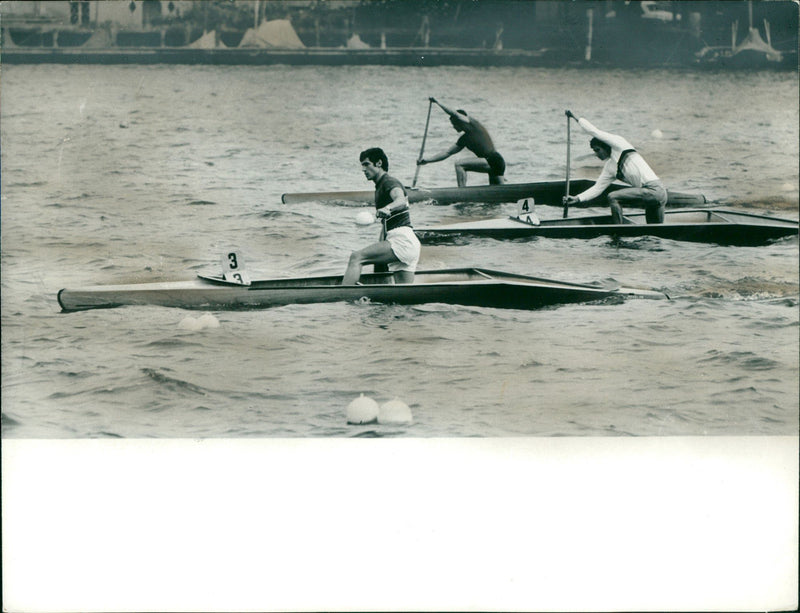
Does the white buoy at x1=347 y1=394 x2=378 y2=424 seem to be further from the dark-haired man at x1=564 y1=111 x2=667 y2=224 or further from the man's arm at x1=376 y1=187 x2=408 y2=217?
the dark-haired man at x1=564 y1=111 x2=667 y2=224

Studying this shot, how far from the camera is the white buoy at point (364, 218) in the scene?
4.62 meters

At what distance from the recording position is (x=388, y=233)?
4562 millimetres

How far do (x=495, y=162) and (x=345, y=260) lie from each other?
2.95 feet

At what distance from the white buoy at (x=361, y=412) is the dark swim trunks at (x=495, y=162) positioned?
1419 millimetres

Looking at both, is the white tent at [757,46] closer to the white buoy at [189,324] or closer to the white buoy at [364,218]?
the white buoy at [364,218]

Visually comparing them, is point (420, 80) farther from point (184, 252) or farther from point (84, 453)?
point (84, 453)

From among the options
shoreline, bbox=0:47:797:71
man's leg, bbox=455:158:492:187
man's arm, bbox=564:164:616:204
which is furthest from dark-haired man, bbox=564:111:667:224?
man's leg, bbox=455:158:492:187

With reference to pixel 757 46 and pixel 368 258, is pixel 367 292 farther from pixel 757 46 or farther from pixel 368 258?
pixel 757 46

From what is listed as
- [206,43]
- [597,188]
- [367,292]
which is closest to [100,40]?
[206,43]

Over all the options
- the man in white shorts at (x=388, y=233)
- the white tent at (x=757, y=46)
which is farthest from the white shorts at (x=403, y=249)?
the white tent at (x=757, y=46)

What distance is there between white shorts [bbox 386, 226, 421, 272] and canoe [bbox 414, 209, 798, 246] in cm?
22

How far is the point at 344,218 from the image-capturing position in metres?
4.78

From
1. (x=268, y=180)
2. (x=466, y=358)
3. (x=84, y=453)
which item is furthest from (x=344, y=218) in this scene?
(x=84, y=453)

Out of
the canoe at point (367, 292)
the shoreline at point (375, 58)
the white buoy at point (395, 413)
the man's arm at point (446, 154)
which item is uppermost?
the shoreline at point (375, 58)
